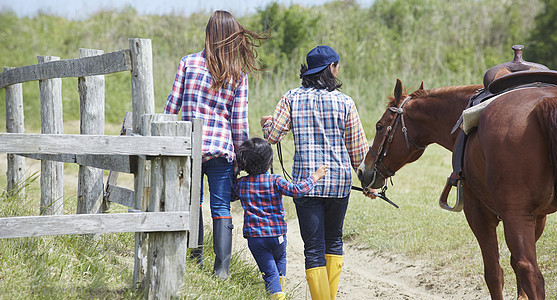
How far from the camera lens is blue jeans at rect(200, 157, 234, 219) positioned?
4.05m

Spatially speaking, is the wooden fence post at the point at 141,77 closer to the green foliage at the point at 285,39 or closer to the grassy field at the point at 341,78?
the grassy field at the point at 341,78

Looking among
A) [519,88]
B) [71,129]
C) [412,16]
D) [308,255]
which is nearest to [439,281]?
→ [308,255]

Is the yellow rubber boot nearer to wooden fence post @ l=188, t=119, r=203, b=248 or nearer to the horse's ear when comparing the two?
wooden fence post @ l=188, t=119, r=203, b=248

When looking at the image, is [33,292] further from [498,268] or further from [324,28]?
[324,28]

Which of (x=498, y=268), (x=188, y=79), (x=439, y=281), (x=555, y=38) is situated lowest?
(x=439, y=281)

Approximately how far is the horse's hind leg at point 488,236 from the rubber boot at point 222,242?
1.77 meters

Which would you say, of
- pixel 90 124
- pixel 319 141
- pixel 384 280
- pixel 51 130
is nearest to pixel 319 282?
pixel 319 141

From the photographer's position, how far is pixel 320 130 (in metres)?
3.89

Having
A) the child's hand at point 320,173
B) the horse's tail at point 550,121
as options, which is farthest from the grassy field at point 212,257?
the horse's tail at point 550,121

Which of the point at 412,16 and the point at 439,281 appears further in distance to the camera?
the point at 412,16

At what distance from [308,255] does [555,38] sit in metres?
13.7

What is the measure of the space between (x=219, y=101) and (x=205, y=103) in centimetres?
10

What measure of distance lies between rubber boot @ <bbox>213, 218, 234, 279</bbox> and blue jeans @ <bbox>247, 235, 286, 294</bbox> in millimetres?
217

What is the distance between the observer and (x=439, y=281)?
521 centimetres
